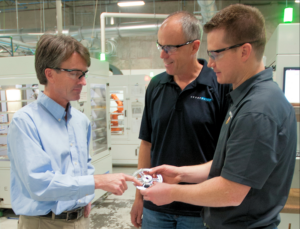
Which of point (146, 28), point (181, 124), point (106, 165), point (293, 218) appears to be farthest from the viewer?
point (146, 28)

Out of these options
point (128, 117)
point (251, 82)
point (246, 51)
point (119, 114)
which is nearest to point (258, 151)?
point (251, 82)

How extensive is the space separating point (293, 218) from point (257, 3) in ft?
26.1

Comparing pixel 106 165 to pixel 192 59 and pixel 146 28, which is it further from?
pixel 146 28

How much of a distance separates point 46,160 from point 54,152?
102 mm

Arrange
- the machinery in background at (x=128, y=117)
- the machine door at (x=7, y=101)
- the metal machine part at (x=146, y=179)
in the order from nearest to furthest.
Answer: the metal machine part at (x=146, y=179) < the machine door at (x=7, y=101) < the machinery in background at (x=128, y=117)

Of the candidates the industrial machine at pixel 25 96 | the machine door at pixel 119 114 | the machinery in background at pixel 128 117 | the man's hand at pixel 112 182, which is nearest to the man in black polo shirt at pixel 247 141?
the man's hand at pixel 112 182

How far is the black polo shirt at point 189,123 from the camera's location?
55.5 inches

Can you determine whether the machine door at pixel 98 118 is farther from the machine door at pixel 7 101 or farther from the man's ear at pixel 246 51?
the man's ear at pixel 246 51

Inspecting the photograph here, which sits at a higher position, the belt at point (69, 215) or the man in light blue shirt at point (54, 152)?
the man in light blue shirt at point (54, 152)

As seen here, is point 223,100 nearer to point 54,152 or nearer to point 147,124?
A: point 147,124

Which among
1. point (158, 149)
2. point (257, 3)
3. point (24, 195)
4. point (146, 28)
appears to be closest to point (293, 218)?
point (158, 149)

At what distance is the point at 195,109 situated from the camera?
56.0 inches

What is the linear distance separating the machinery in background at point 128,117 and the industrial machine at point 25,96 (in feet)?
6.08

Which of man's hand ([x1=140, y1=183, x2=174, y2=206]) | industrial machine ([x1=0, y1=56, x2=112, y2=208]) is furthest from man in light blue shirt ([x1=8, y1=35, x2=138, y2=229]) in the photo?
industrial machine ([x1=0, y1=56, x2=112, y2=208])
